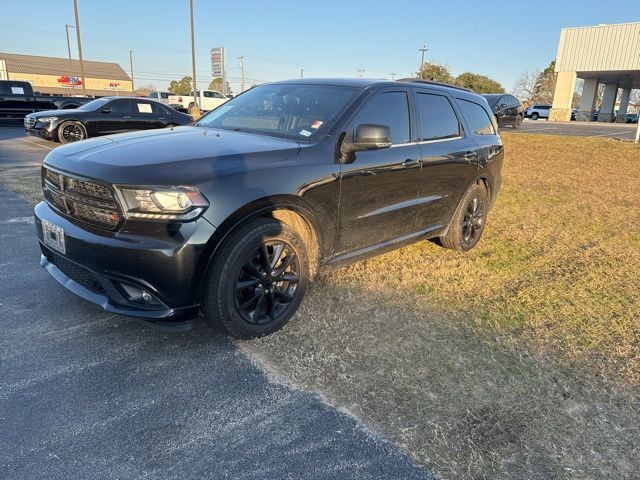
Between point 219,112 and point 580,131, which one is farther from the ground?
point 219,112

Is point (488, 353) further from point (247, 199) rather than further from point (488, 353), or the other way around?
point (247, 199)

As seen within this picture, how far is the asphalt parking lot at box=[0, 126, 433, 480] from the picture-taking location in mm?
2102

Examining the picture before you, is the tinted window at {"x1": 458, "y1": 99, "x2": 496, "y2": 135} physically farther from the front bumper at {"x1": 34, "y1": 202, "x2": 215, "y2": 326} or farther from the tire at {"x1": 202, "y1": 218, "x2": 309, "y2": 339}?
the front bumper at {"x1": 34, "y1": 202, "x2": 215, "y2": 326}

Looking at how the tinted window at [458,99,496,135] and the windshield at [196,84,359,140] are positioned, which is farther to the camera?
the tinted window at [458,99,496,135]

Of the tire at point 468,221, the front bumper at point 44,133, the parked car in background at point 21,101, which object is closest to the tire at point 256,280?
the tire at point 468,221

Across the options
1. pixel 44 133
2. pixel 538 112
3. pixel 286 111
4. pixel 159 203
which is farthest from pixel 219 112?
pixel 538 112

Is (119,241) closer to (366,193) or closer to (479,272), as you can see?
(366,193)

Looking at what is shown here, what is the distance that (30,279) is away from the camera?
13.0 feet

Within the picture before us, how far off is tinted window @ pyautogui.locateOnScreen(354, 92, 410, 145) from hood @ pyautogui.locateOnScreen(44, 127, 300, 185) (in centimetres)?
71

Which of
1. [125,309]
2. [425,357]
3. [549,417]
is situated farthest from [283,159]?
[549,417]

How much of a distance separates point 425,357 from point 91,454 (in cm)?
194

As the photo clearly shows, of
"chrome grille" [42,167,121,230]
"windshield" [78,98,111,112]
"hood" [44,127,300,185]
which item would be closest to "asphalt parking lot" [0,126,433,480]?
"chrome grille" [42,167,121,230]

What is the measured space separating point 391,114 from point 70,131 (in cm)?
1141

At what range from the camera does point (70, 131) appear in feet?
41.3
